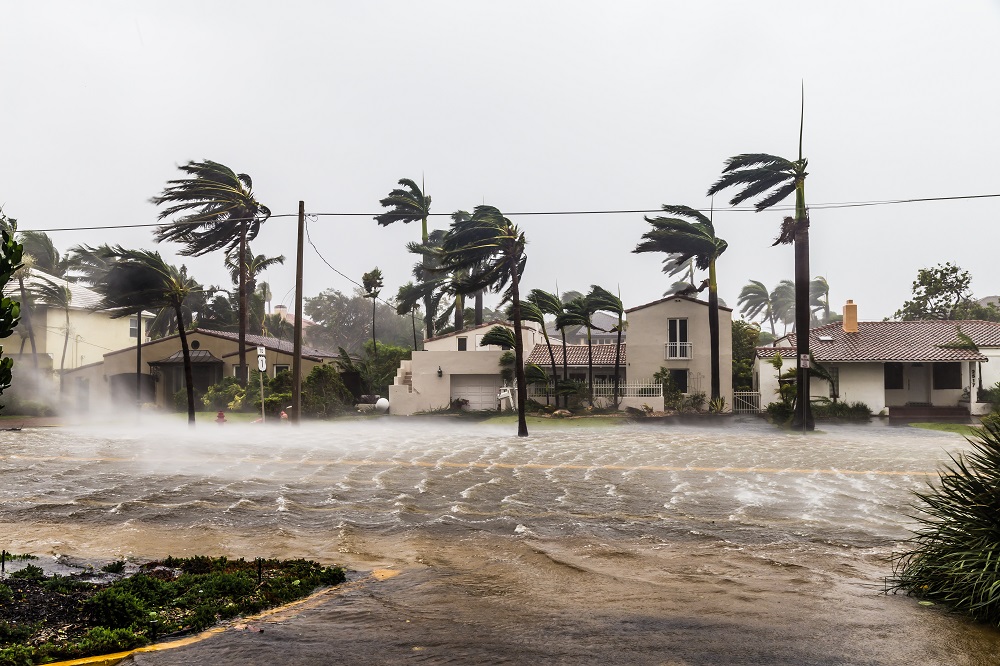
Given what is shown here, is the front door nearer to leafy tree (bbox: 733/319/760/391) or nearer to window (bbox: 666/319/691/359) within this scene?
leafy tree (bbox: 733/319/760/391)

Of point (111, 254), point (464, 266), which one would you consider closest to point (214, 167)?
point (111, 254)

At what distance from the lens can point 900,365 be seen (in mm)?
41219

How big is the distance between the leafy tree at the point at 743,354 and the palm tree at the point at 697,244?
5.62m

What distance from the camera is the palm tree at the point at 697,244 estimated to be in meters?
42.3

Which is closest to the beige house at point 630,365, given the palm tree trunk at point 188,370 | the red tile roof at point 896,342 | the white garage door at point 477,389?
the white garage door at point 477,389

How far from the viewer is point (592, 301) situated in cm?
4231

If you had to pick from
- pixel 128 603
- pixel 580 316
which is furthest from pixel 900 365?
pixel 128 603

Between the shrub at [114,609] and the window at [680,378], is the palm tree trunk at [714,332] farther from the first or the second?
→ the shrub at [114,609]

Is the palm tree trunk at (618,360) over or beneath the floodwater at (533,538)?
over

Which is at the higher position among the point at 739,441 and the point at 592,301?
the point at 592,301

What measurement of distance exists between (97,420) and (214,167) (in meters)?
14.4

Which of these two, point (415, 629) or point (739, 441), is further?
point (739, 441)

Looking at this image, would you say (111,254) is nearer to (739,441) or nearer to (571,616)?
(739,441)

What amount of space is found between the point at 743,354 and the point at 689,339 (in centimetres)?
842
